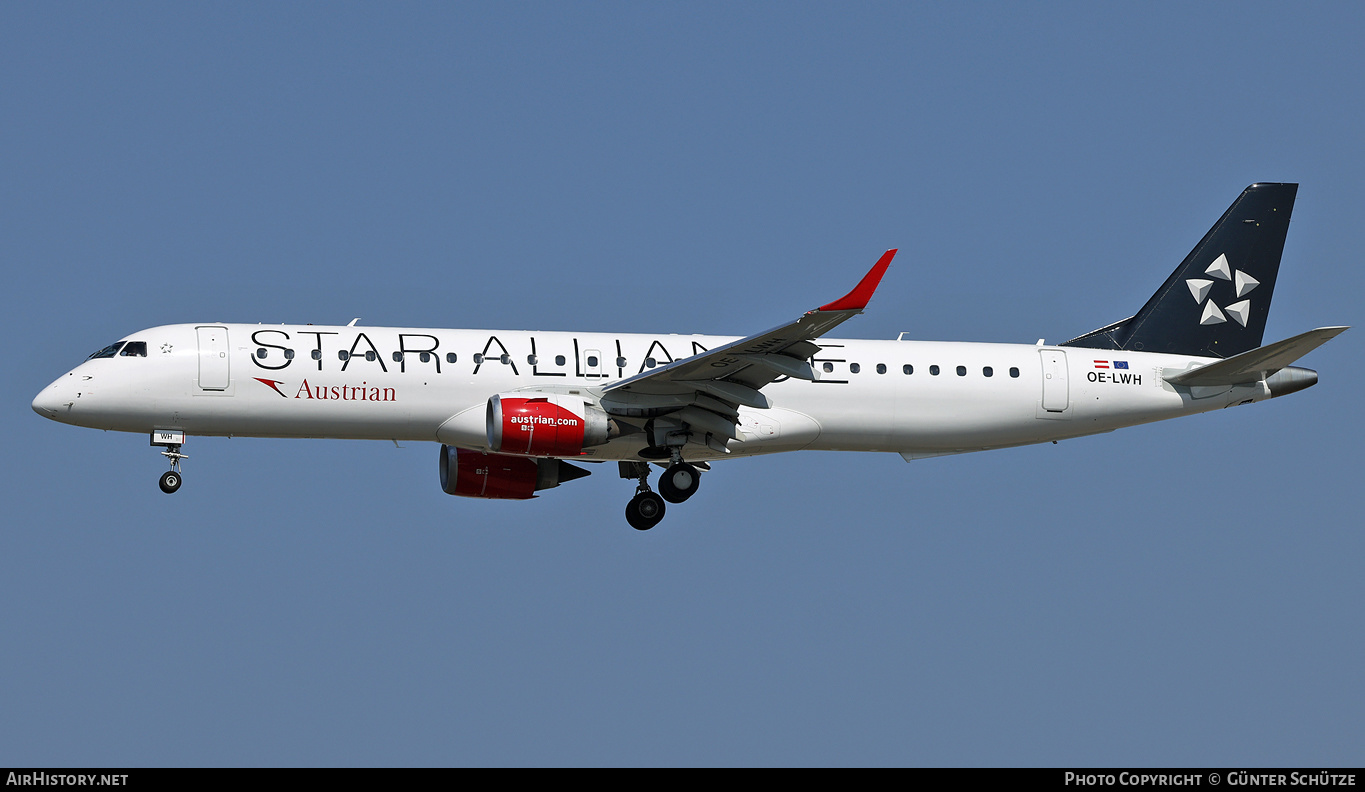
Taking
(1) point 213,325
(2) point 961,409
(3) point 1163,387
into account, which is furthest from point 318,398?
(3) point 1163,387

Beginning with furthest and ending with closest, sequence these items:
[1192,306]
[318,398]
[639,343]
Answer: [1192,306] < [639,343] < [318,398]

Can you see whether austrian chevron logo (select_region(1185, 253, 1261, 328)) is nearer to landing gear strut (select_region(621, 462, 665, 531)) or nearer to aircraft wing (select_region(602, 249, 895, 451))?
aircraft wing (select_region(602, 249, 895, 451))

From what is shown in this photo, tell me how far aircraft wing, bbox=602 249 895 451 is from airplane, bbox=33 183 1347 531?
0.15 ft

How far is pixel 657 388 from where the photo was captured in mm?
34844

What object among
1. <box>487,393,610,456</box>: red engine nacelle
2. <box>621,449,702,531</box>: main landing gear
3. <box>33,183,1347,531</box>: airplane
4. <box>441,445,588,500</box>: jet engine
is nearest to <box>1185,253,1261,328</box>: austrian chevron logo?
<box>33,183,1347,531</box>: airplane

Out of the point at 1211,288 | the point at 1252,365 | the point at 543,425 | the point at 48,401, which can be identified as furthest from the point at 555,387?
the point at 1211,288

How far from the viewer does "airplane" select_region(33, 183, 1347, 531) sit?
3456 cm

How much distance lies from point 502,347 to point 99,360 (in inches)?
340

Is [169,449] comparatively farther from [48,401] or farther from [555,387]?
[555,387]

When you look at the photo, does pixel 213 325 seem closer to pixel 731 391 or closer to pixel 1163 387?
pixel 731 391

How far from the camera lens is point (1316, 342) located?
115 feet

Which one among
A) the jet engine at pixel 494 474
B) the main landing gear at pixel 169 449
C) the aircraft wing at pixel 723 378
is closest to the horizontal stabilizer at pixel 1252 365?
the aircraft wing at pixel 723 378

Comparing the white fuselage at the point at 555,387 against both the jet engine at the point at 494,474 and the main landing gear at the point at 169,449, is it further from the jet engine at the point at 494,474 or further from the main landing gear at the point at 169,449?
the jet engine at the point at 494,474
